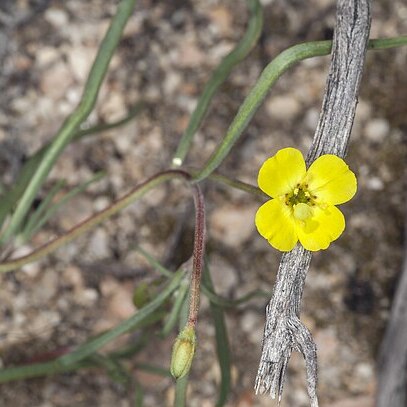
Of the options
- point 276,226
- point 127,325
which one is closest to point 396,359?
point 127,325

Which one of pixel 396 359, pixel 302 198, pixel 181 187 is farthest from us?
pixel 181 187

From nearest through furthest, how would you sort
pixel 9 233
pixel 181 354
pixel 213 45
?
pixel 181 354
pixel 9 233
pixel 213 45

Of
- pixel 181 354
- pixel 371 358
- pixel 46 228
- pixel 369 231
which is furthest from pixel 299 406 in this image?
pixel 181 354

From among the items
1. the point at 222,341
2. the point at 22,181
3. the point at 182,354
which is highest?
the point at 22,181

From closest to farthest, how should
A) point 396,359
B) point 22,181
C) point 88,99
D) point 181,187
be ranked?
point 88,99 → point 22,181 → point 396,359 → point 181,187

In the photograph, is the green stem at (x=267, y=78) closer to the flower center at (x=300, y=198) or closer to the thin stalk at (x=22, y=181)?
the flower center at (x=300, y=198)

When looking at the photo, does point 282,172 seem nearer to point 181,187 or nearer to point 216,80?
point 216,80

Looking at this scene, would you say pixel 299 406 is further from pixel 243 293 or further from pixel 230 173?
pixel 230 173
